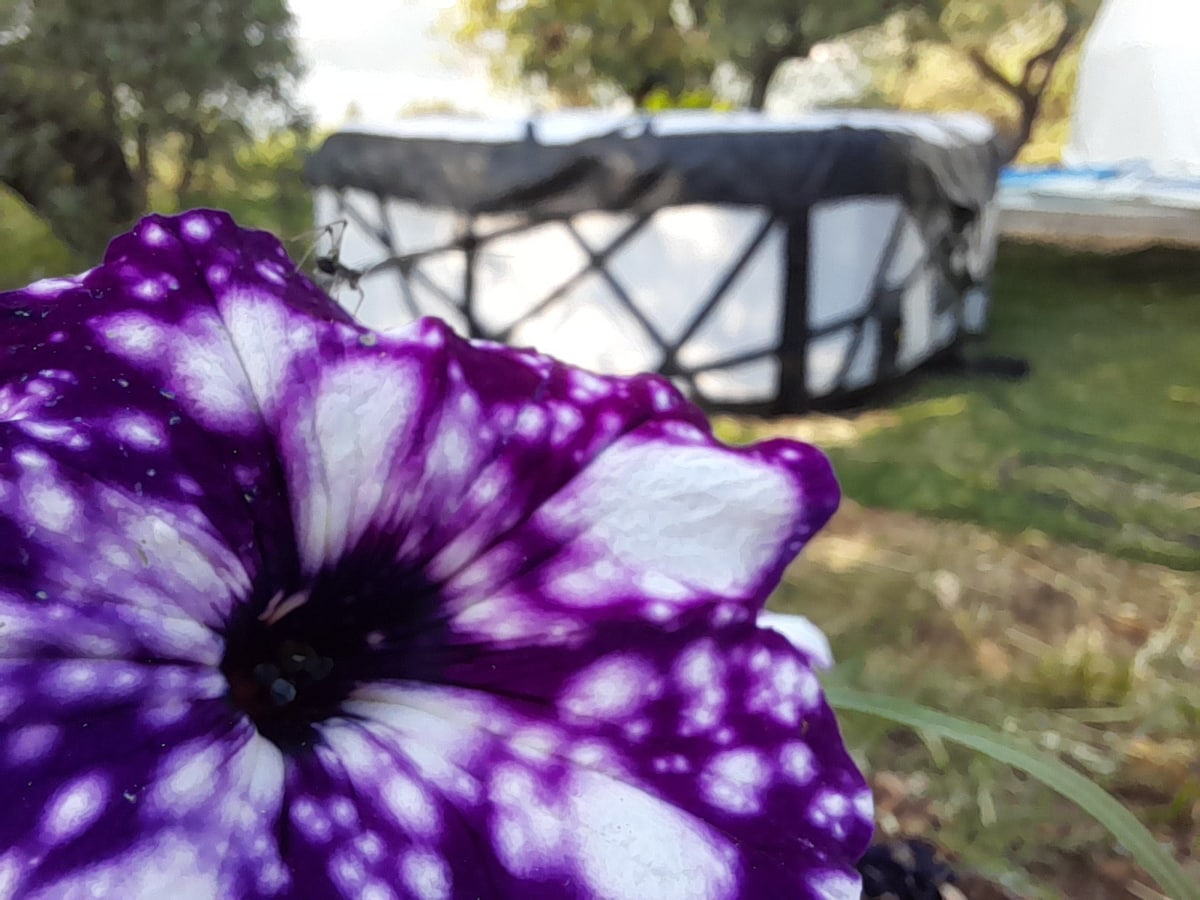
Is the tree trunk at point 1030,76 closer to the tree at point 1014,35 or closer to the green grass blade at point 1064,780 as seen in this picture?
the tree at point 1014,35

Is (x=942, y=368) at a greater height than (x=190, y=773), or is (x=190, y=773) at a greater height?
(x=190, y=773)

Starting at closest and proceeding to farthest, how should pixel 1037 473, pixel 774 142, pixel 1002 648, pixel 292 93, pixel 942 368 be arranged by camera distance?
pixel 292 93 < pixel 1002 648 < pixel 1037 473 < pixel 774 142 < pixel 942 368

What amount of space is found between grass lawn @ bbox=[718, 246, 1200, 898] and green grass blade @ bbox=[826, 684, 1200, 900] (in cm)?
15

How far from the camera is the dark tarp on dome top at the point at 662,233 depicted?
3.51 ft

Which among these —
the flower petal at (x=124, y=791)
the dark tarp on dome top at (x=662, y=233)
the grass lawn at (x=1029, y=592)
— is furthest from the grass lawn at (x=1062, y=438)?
the flower petal at (x=124, y=791)

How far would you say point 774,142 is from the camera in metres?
1.07

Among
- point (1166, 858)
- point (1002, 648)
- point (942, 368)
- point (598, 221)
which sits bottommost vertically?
point (942, 368)

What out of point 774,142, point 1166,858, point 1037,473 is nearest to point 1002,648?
point 1037,473

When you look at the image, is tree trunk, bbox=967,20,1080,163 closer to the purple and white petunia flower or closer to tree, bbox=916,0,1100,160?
tree, bbox=916,0,1100,160

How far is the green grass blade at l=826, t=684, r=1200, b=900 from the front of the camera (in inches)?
5.7

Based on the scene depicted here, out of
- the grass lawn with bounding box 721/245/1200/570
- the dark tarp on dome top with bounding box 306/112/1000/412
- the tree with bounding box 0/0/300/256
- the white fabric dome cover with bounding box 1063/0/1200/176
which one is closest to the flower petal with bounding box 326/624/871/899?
the tree with bounding box 0/0/300/256

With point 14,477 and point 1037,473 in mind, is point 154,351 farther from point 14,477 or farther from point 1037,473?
point 1037,473

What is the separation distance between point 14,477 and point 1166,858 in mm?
173

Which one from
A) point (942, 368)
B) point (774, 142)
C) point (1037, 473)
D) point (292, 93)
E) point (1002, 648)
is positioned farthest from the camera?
point (942, 368)
